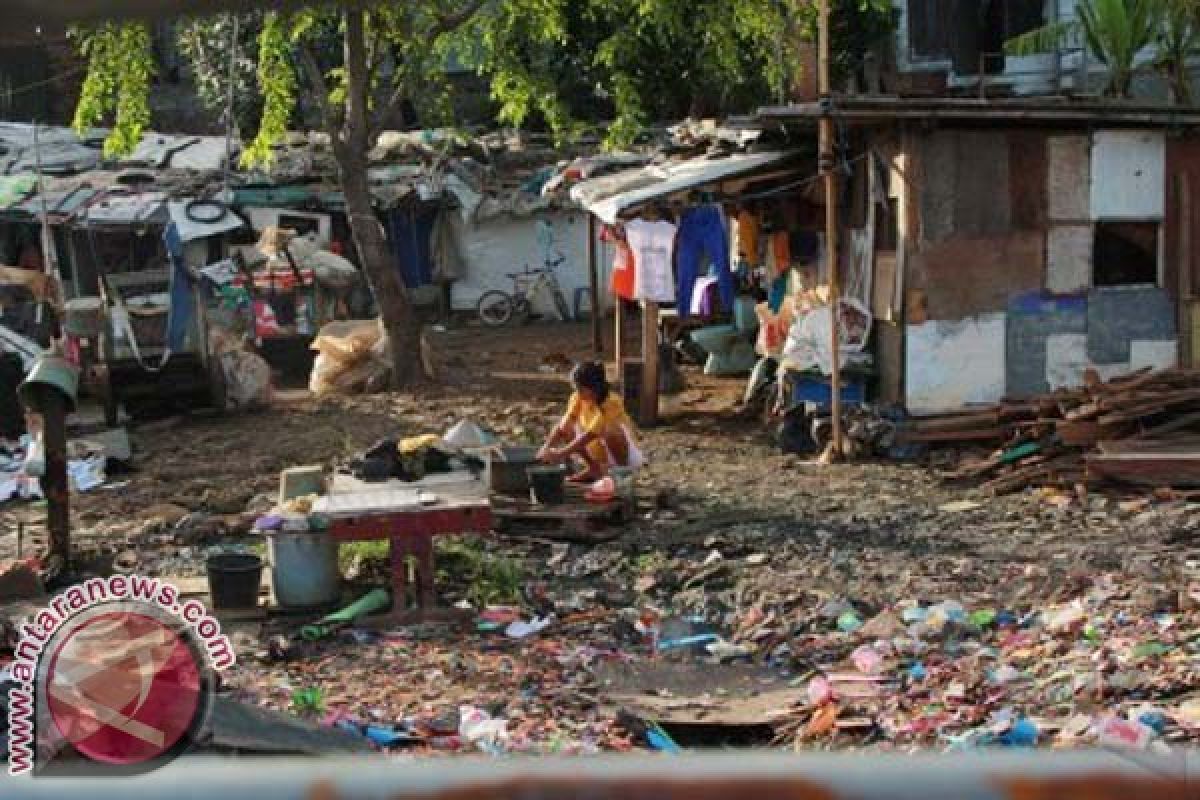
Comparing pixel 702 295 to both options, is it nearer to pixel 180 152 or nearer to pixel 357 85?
pixel 357 85

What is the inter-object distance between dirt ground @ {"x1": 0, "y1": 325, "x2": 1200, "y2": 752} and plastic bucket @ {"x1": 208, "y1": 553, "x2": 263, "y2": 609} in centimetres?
31

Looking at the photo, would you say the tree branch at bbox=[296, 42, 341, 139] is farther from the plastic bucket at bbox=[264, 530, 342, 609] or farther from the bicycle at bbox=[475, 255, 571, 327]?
the plastic bucket at bbox=[264, 530, 342, 609]

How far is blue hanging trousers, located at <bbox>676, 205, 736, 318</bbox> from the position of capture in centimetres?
1568

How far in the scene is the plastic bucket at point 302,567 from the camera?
28.9 ft

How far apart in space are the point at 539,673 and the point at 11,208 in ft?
57.0

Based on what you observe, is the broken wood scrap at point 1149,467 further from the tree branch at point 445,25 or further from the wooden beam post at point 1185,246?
the tree branch at point 445,25

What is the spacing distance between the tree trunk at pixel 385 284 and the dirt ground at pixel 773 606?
11.4ft

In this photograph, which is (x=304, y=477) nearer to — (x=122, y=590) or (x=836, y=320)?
(x=122, y=590)

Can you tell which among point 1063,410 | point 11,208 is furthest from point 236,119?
point 1063,410

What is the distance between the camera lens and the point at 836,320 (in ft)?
41.3

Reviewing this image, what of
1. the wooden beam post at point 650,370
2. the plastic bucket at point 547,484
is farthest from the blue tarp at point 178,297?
the plastic bucket at point 547,484

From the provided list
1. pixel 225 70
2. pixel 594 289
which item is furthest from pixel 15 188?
pixel 594 289

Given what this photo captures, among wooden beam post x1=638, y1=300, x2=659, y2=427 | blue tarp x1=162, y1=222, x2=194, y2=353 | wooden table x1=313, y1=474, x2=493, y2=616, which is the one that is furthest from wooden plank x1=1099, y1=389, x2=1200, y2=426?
blue tarp x1=162, y1=222, x2=194, y2=353

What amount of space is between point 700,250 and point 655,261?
1.87 ft
